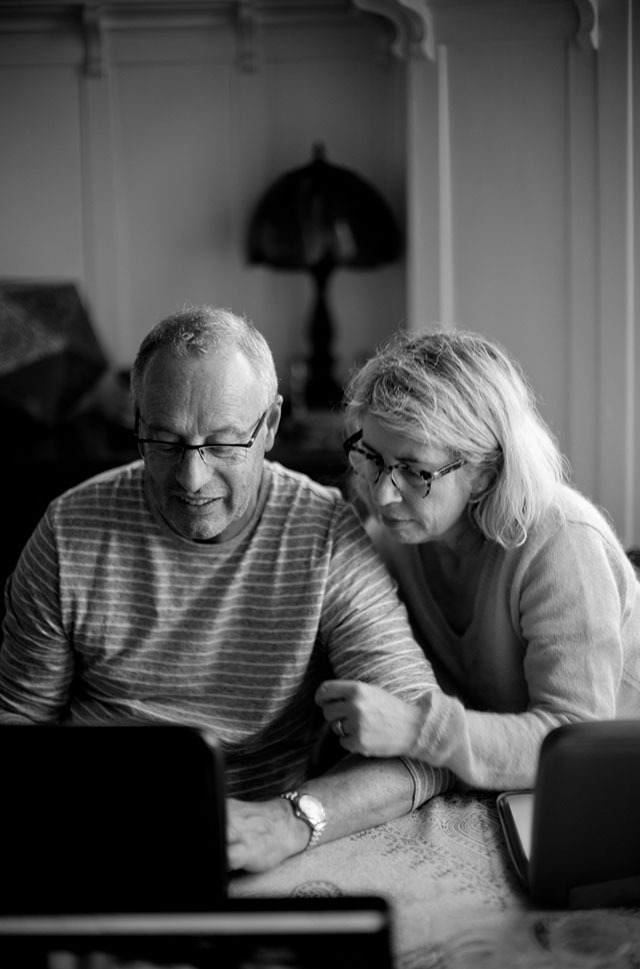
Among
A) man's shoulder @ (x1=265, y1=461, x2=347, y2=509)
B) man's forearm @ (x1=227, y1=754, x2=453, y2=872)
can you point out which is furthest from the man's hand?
man's shoulder @ (x1=265, y1=461, x2=347, y2=509)

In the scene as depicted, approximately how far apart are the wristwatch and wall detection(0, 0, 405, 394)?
2.15 m

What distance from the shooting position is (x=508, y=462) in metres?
1.51

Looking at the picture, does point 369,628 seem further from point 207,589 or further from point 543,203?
point 543,203

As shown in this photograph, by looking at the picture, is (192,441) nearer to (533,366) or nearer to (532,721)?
(532,721)

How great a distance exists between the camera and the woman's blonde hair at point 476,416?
4.83 feet

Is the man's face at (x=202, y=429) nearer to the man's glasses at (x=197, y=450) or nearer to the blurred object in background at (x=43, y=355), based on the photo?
the man's glasses at (x=197, y=450)

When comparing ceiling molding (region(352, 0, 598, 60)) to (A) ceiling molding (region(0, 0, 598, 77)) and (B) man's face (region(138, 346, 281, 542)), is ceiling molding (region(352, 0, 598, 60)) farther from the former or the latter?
(B) man's face (region(138, 346, 281, 542))

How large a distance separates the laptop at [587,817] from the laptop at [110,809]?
30cm

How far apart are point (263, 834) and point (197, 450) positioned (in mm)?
531

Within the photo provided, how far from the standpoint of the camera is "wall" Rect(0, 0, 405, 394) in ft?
10.5


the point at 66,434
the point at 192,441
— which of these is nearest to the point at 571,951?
the point at 192,441

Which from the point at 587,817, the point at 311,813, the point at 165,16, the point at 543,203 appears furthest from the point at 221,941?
the point at 165,16

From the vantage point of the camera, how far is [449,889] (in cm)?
112

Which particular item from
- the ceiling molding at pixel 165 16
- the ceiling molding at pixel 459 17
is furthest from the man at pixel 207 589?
the ceiling molding at pixel 165 16
